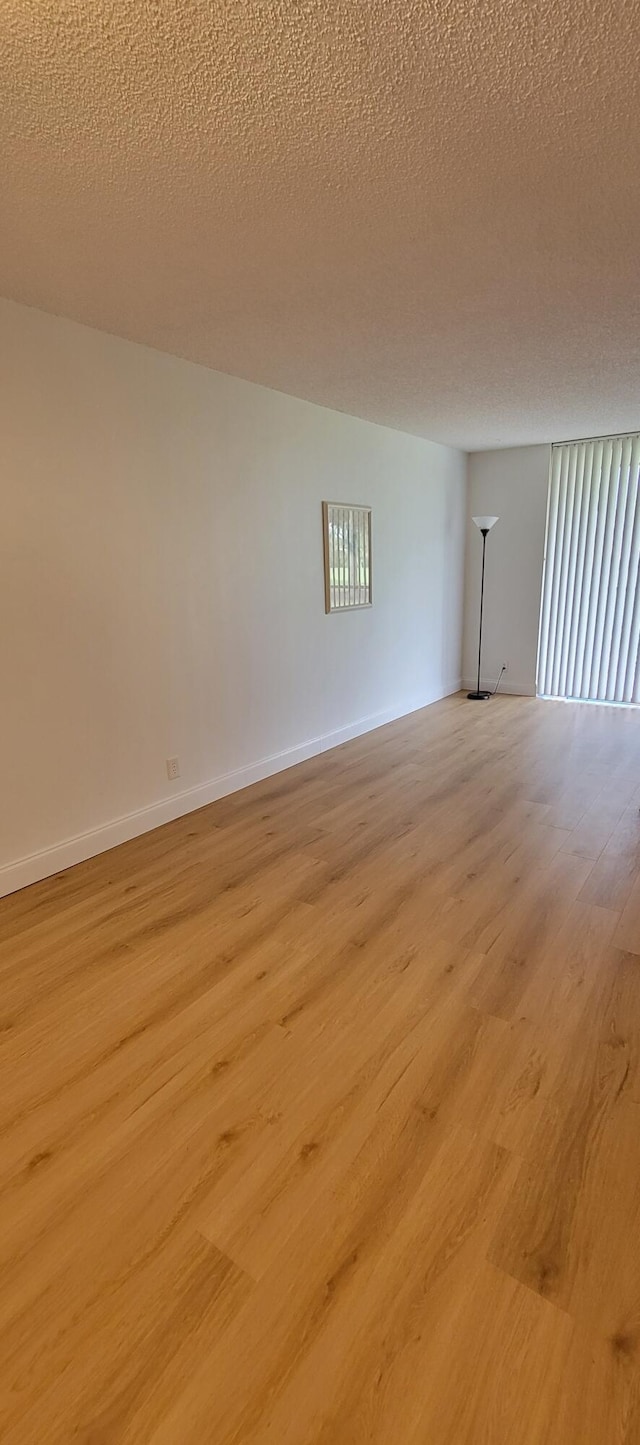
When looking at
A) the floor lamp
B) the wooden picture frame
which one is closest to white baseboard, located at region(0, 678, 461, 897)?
the wooden picture frame

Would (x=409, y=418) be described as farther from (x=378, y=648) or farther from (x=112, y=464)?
(x=112, y=464)

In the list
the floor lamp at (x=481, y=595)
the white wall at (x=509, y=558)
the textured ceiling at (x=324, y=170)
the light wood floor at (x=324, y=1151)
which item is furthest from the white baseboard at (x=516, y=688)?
the textured ceiling at (x=324, y=170)

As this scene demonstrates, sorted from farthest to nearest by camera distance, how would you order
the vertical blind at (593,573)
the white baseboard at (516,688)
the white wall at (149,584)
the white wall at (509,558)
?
the white baseboard at (516,688) → the white wall at (509,558) → the vertical blind at (593,573) → the white wall at (149,584)

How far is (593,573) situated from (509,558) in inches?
31.9

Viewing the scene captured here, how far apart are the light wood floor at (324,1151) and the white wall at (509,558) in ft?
11.9

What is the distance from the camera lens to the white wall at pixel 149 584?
2.56 meters

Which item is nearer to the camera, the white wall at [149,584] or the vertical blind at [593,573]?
the white wall at [149,584]

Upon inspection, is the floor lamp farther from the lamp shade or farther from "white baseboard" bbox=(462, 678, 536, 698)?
"white baseboard" bbox=(462, 678, 536, 698)

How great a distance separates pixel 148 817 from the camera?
323 centimetres

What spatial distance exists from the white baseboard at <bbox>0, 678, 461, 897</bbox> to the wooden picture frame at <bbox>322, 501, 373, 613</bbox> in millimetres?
958

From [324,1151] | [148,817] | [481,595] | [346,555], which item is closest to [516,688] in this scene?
[481,595]

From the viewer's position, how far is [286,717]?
13.6ft

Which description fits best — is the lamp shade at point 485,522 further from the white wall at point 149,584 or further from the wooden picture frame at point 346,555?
the wooden picture frame at point 346,555

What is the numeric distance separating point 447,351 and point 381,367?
15.0 inches
